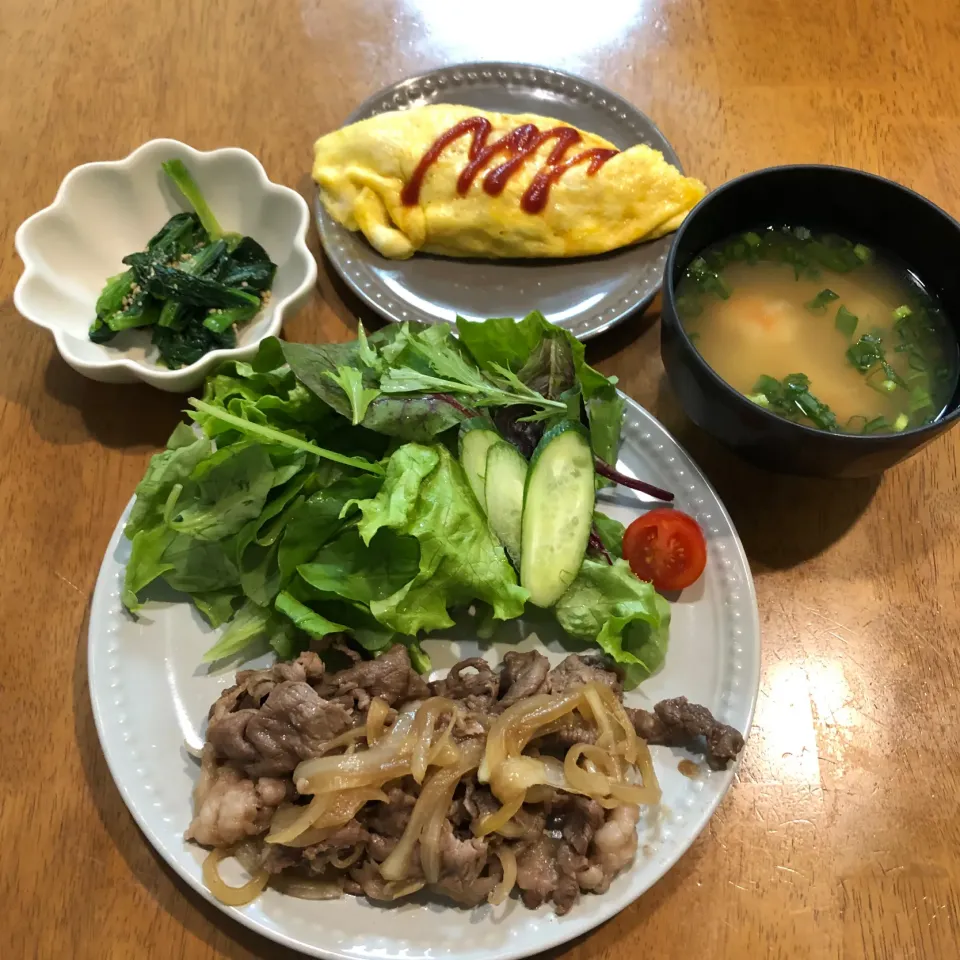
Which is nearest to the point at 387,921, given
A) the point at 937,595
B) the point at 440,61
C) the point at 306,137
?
the point at 937,595

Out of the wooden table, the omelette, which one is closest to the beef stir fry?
the wooden table

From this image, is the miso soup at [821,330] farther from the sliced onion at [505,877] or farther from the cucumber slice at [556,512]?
the sliced onion at [505,877]

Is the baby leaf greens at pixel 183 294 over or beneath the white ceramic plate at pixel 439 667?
over

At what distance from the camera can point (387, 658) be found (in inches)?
71.9

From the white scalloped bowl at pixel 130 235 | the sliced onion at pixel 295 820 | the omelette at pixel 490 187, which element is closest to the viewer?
the sliced onion at pixel 295 820

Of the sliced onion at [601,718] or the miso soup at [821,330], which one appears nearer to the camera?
the sliced onion at [601,718]

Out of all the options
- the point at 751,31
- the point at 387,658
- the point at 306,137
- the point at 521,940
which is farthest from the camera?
the point at 751,31

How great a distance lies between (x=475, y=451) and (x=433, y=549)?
325 mm

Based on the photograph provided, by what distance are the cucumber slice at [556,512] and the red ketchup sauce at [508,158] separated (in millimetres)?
944

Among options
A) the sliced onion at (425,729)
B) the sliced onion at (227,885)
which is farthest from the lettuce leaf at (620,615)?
the sliced onion at (227,885)

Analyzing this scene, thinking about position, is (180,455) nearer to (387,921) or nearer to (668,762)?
(387,921)

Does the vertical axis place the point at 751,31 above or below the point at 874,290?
above

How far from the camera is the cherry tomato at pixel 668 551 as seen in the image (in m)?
1.98

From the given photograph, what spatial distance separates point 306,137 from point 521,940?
2.62 m
